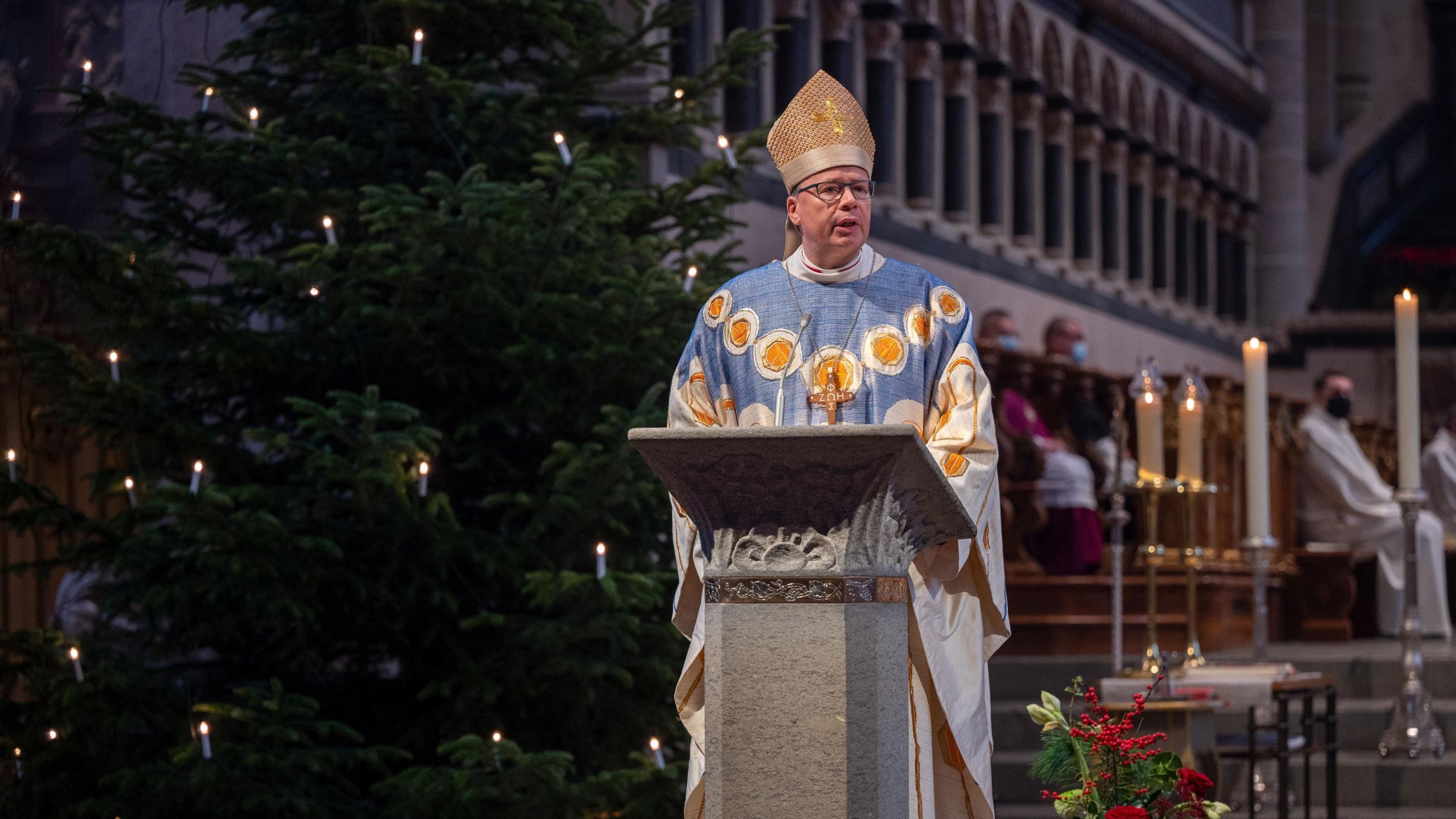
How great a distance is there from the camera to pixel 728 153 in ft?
25.7

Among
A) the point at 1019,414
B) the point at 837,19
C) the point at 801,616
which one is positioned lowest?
the point at 801,616

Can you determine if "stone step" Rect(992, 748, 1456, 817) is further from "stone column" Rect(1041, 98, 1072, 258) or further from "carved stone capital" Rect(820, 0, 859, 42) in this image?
"stone column" Rect(1041, 98, 1072, 258)

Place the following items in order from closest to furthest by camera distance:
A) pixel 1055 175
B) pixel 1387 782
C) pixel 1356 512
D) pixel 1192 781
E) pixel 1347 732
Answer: pixel 1192 781
pixel 1387 782
pixel 1347 732
pixel 1356 512
pixel 1055 175

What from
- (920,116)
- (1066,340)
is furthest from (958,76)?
(1066,340)

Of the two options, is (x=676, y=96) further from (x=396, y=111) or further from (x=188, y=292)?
(x=188, y=292)

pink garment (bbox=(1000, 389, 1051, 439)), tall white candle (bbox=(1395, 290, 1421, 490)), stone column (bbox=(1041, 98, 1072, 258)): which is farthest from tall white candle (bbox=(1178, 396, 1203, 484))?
stone column (bbox=(1041, 98, 1072, 258))

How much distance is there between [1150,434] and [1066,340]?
6.67m

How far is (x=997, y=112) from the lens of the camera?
63.7 feet

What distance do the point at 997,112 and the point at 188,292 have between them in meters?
13.3

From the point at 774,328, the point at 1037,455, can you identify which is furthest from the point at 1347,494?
the point at 774,328

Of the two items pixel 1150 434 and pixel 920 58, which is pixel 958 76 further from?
pixel 1150 434

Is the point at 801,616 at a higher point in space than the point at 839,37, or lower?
lower

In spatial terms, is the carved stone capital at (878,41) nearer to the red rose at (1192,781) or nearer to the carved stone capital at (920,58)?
the carved stone capital at (920,58)

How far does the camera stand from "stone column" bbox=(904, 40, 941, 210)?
17609 mm
